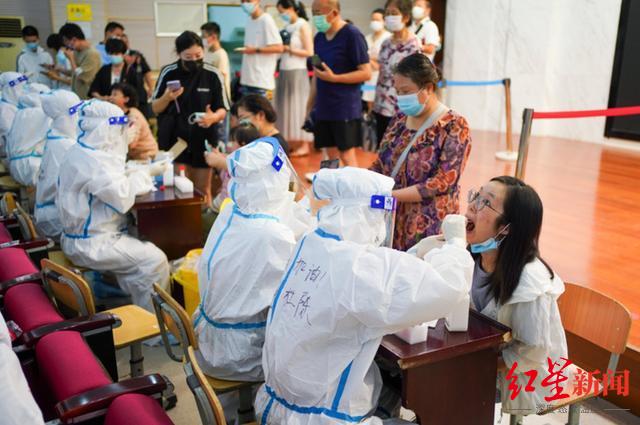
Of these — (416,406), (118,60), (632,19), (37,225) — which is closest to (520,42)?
(632,19)

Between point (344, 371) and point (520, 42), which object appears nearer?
point (344, 371)

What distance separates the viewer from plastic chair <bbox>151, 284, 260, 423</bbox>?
200 cm

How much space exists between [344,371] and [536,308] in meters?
0.71

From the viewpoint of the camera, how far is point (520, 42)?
8008 mm

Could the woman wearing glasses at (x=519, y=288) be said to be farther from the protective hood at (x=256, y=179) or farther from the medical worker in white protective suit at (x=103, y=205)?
the medical worker in white protective suit at (x=103, y=205)

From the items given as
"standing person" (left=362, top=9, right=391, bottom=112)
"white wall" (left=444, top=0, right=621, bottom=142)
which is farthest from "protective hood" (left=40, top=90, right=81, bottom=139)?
"white wall" (left=444, top=0, right=621, bottom=142)

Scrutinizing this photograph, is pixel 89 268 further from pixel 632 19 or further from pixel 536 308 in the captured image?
pixel 632 19

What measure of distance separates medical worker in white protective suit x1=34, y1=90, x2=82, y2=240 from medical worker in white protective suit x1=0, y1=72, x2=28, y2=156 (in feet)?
A: 7.79

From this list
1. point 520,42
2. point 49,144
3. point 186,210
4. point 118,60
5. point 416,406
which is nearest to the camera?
point 416,406

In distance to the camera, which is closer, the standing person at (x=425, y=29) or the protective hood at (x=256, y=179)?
the protective hood at (x=256, y=179)

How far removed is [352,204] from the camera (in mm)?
1653

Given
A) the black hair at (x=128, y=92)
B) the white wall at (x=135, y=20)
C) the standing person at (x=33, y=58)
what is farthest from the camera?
the white wall at (x=135, y=20)

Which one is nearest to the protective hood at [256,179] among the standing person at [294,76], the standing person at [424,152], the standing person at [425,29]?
the standing person at [424,152]

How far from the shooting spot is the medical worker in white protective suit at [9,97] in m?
5.82
